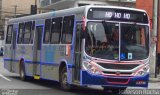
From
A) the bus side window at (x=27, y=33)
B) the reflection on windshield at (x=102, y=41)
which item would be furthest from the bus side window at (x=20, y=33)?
the reflection on windshield at (x=102, y=41)

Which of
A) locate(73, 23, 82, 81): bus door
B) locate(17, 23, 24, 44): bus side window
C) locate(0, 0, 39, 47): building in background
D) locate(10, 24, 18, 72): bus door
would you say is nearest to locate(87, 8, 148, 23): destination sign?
locate(73, 23, 82, 81): bus door

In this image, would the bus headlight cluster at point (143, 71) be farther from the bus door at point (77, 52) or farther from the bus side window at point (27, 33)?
the bus side window at point (27, 33)

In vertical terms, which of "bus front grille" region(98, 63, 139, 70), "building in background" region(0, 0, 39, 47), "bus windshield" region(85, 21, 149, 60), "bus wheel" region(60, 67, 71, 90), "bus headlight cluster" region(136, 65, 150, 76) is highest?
"building in background" region(0, 0, 39, 47)

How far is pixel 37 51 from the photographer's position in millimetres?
20922

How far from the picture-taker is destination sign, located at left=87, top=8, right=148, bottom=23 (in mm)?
16031

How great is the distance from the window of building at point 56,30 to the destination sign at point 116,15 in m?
2.64

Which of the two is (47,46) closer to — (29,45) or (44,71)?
(44,71)

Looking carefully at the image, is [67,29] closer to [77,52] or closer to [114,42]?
[77,52]

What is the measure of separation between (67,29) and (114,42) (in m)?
2.44

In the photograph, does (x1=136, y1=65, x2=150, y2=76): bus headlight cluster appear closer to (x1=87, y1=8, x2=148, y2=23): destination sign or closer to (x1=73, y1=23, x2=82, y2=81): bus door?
(x1=87, y1=8, x2=148, y2=23): destination sign

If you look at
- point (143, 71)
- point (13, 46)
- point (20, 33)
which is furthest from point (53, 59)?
point (13, 46)

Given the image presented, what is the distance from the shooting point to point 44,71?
19.8m

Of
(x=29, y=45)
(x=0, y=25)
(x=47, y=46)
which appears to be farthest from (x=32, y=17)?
(x=0, y=25)

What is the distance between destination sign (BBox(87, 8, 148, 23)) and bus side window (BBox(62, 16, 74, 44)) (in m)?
1.39
